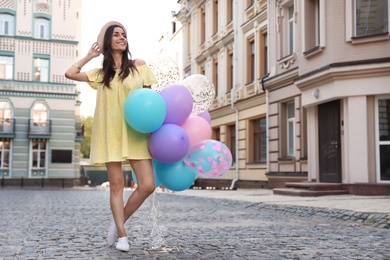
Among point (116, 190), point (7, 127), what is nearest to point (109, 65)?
point (116, 190)

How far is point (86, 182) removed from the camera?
4409 cm

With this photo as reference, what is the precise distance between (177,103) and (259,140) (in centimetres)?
1732

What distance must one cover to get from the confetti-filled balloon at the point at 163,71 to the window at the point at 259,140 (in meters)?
16.1

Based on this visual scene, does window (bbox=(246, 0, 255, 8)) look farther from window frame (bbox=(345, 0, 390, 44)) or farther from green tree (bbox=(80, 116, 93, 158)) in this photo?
green tree (bbox=(80, 116, 93, 158))

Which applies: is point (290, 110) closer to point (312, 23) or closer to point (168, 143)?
point (312, 23)

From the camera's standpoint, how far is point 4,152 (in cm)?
3397

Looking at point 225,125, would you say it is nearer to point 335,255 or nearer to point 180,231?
point 180,231

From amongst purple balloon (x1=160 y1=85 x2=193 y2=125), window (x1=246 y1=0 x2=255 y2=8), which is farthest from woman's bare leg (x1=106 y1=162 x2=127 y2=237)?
window (x1=246 y1=0 x2=255 y2=8)

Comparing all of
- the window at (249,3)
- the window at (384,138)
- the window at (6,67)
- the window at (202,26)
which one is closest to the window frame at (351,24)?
the window at (384,138)

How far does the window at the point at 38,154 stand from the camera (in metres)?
34.6

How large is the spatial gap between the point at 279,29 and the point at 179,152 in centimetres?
1546

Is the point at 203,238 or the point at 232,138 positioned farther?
the point at 232,138

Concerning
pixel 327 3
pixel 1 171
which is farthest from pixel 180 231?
pixel 1 171

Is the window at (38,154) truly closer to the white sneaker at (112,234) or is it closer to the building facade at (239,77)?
the building facade at (239,77)
